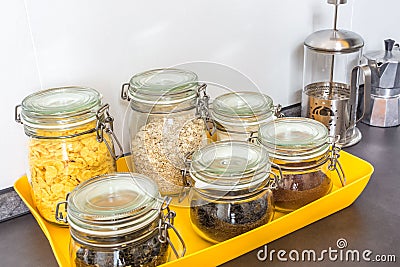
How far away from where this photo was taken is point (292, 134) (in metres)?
0.88

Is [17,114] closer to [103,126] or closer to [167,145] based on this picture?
[103,126]

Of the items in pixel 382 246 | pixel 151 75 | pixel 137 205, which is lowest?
pixel 382 246

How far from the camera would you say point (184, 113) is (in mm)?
866

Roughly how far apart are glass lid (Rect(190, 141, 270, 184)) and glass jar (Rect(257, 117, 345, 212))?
0.05 metres

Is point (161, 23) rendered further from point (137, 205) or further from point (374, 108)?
point (374, 108)

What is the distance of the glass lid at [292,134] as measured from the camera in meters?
0.84

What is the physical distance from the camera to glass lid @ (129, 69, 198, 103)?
0.84 m

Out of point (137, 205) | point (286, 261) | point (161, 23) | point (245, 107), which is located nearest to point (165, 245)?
point (137, 205)

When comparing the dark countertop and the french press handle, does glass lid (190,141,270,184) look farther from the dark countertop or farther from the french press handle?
the french press handle

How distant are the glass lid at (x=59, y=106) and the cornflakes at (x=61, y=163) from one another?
0.9 inches

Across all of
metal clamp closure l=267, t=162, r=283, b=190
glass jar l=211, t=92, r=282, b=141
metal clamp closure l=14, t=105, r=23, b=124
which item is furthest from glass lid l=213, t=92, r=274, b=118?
metal clamp closure l=14, t=105, r=23, b=124

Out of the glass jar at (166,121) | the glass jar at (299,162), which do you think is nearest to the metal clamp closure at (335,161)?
the glass jar at (299,162)

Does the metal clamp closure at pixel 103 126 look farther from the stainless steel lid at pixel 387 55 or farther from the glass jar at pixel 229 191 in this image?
the stainless steel lid at pixel 387 55

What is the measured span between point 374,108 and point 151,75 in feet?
2.02
